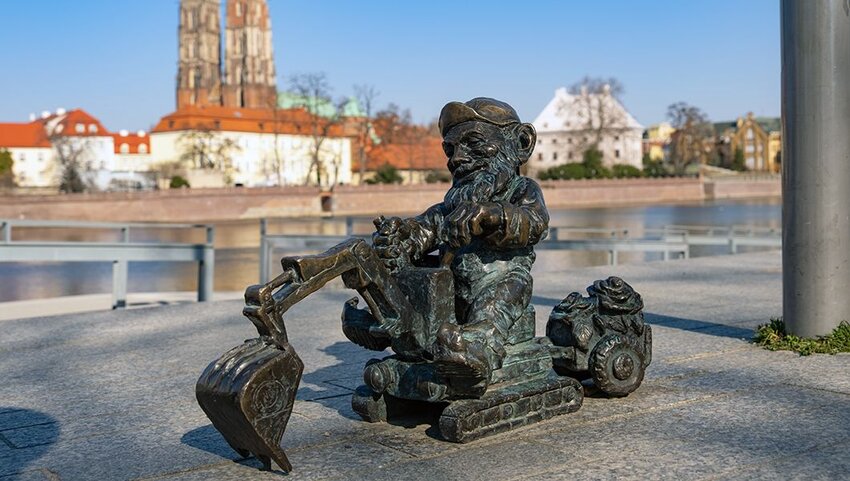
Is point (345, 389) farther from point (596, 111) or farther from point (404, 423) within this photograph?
point (596, 111)

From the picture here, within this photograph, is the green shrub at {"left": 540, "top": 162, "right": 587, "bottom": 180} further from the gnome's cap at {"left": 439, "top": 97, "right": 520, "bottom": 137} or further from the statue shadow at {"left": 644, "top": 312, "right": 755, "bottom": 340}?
the gnome's cap at {"left": 439, "top": 97, "right": 520, "bottom": 137}

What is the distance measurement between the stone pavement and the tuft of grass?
0.13m

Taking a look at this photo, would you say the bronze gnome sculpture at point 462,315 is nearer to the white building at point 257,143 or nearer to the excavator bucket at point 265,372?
the excavator bucket at point 265,372

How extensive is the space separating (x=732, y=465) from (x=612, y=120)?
105 m

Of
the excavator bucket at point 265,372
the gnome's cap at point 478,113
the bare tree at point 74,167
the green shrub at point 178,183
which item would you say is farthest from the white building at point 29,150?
the excavator bucket at point 265,372

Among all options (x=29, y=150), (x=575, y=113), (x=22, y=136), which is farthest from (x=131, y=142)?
(x=575, y=113)

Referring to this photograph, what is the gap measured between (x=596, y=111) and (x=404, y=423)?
10678 cm

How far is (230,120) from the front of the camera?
360ft

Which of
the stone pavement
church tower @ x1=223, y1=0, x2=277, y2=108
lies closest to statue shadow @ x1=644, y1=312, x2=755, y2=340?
the stone pavement

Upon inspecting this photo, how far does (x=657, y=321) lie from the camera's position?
750 centimetres

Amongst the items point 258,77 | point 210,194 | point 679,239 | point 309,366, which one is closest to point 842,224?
point 309,366

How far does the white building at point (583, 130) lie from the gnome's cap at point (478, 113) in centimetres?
9682

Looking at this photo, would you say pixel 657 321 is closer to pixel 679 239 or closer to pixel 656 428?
pixel 656 428

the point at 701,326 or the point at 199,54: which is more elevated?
the point at 199,54
